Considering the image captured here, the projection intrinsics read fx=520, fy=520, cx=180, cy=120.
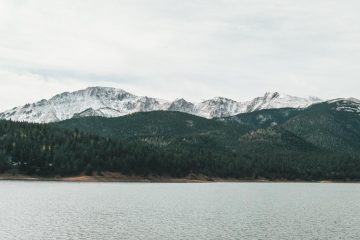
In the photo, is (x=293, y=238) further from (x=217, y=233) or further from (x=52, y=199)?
(x=52, y=199)

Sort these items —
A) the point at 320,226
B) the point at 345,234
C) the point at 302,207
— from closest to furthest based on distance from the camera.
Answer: the point at 345,234 < the point at 320,226 < the point at 302,207

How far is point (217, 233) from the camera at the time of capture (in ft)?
276

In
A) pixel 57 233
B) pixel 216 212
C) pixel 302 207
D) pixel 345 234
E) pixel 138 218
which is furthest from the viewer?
pixel 302 207

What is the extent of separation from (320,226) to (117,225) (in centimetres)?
3715

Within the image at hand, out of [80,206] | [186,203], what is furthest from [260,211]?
[80,206]

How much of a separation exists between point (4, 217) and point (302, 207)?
77.1 meters

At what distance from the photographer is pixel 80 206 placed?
4884 inches

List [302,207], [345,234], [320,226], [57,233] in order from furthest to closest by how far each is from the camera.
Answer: [302,207] → [320,226] → [345,234] → [57,233]

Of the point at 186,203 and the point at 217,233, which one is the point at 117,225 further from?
the point at 186,203

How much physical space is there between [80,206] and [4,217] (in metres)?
27.9

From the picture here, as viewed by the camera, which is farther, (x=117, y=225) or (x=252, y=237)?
(x=117, y=225)

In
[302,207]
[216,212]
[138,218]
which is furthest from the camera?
[302,207]

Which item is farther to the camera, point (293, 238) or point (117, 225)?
point (117, 225)

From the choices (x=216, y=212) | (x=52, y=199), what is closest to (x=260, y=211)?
(x=216, y=212)
